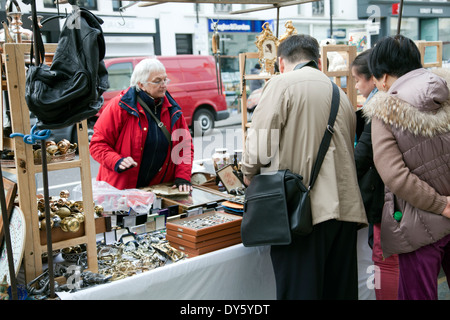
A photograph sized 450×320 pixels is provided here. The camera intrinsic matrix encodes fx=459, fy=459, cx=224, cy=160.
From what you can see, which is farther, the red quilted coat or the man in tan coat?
the red quilted coat

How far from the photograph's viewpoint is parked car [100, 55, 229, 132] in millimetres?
9367

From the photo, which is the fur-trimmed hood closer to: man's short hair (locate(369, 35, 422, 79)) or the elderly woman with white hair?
man's short hair (locate(369, 35, 422, 79))

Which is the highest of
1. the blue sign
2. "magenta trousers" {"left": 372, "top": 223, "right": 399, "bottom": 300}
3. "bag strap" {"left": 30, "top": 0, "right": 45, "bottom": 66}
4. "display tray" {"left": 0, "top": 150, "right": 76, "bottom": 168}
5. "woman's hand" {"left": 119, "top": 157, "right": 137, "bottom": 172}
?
the blue sign

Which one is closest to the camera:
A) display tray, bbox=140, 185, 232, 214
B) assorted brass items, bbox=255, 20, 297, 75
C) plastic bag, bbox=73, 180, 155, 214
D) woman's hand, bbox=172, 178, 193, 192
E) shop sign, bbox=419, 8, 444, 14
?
plastic bag, bbox=73, 180, 155, 214

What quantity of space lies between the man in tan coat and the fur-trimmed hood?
17 cm

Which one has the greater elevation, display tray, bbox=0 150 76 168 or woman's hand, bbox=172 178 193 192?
display tray, bbox=0 150 76 168

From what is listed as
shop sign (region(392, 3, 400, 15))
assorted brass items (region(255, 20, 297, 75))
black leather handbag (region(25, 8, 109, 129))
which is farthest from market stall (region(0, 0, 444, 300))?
shop sign (region(392, 3, 400, 15))

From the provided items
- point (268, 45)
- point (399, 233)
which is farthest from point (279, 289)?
point (268, 45)

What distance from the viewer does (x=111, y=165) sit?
257cm

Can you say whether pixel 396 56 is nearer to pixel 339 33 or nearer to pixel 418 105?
pixel 418 105

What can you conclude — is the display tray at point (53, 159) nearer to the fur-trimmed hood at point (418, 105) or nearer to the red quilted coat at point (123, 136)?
the red quilted coat at point (123, 136)

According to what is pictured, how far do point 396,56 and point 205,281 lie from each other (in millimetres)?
1212

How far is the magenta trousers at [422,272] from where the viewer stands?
1.87 m

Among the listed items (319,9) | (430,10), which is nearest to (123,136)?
(319,9)
